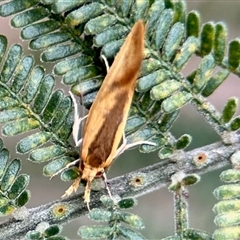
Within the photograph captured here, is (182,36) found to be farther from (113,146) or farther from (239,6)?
(239,6)

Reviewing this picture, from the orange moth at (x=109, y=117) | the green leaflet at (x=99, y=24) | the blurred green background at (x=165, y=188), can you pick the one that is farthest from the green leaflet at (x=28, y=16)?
the blurred green background at (x=165, y=188)

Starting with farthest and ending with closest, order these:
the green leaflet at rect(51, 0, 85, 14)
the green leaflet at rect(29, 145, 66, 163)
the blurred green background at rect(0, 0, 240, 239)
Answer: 1. the blurred green background at rect(0, 0, 240, 239)
2. the green leaflet at rect(29, 145, 66, 163)
3. the green leaflet at rect(51, 0, 85, 14)

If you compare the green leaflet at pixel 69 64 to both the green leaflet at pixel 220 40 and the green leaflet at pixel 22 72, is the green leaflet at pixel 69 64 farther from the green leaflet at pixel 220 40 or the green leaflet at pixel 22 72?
the green leaflet at pixel 220 40

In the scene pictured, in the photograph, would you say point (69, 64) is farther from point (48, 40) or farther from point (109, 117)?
point (109, 117)

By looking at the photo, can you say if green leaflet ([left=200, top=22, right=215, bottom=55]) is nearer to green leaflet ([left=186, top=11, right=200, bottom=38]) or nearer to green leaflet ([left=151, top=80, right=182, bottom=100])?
green leaflet ([left=186, top=11, right=200, bottom=38])

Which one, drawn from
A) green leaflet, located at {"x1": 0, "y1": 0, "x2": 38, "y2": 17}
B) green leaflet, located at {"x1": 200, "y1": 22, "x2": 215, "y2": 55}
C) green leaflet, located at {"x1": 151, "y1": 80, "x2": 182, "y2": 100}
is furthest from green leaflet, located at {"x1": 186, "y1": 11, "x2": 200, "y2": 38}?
green leaflet, located at {"x1": 0, "y1": 0, "x2": 38, "y2": 17}
